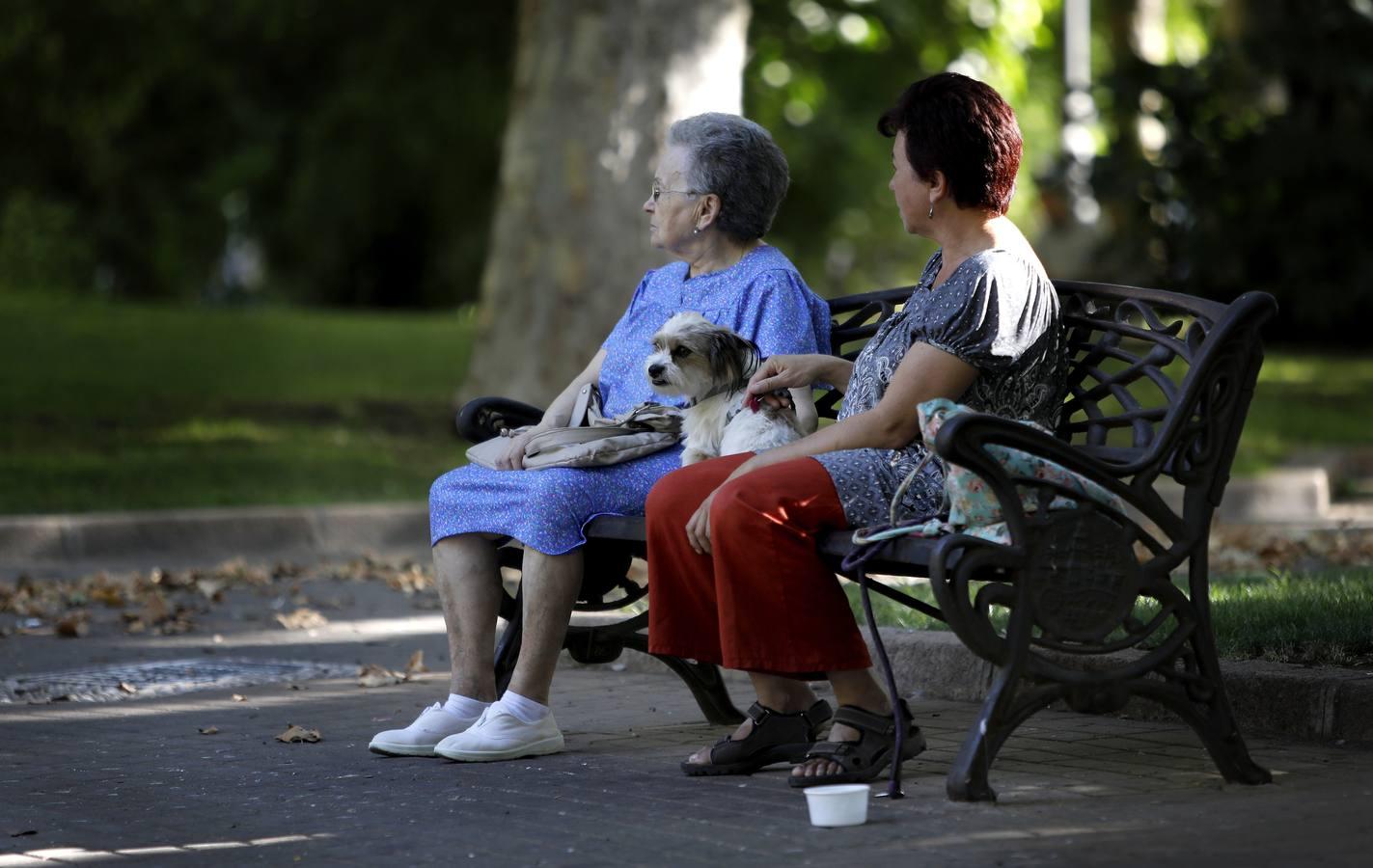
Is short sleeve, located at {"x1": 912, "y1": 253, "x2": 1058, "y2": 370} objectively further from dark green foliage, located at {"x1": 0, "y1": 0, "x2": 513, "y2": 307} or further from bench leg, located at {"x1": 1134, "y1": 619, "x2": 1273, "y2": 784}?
dark green foliage, located at {"x1": 0, "y1": 0, "x2": 513, "y2": 307}

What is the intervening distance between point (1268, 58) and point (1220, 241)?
1862mm

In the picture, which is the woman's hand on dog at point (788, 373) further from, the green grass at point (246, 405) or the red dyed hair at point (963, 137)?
the green grass at point (246, 405)

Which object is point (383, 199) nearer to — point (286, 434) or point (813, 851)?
point (286, 434)

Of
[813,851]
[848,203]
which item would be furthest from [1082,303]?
[848,203]

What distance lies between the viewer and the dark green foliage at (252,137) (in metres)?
22.8

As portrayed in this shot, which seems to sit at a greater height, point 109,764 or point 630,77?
point 630,77

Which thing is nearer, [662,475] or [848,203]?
[662,475]

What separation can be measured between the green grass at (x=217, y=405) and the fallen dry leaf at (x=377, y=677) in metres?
4.61

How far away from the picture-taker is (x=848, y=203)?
A: 26.2 m

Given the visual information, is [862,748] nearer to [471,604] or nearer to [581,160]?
[471,604]

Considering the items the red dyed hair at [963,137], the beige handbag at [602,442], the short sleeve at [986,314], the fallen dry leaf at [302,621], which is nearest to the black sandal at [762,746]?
the beige handbag at [602,442]

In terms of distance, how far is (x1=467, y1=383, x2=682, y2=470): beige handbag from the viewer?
16.7ft

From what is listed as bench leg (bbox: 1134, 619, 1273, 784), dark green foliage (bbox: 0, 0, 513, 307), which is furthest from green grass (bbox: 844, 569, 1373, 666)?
dark green foliage (bbox: 0, 0, 513, 307)

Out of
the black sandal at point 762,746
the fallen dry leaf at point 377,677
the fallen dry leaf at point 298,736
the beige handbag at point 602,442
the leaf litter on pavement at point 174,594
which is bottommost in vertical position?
the leaf litter on pavement at point 174,594
